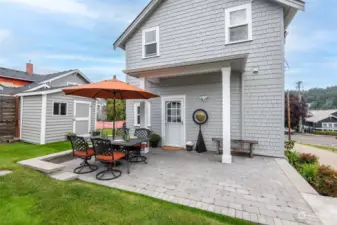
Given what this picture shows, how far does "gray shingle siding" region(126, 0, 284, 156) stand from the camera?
5.90 m

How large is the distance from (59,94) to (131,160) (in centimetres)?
644

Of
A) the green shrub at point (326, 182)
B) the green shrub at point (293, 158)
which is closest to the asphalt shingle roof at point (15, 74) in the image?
the green shrub at point (293, 158)

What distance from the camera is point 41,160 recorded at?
496 centimetres

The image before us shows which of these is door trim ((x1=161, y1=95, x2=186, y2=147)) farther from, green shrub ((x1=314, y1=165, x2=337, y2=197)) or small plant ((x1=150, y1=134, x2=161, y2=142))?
green shrub ((x1=314, y1=165, x2=337, y2=197))

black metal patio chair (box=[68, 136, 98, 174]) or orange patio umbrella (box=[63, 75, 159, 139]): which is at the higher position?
orange patio umbrella (box=[63, 75, 159, 139])

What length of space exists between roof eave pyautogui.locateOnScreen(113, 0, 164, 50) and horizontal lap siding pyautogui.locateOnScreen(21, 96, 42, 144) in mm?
4866

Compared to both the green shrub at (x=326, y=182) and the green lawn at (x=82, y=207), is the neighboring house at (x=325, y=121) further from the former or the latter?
the green lawn at (x=82, y=207)

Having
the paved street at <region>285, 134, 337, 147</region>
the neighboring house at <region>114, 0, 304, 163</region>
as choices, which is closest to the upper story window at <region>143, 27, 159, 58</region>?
the neighboring house at <region>114, 0, 304, 163</region>

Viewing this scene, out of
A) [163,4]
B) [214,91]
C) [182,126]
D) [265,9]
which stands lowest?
[182,126]

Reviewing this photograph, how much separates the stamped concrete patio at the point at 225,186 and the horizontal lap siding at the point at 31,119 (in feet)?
15.5

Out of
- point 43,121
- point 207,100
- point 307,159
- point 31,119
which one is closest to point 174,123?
point 207,100

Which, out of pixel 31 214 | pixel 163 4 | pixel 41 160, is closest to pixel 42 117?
pixel 41 160

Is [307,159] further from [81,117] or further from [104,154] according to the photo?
[81,117]

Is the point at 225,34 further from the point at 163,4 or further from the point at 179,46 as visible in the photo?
the point at 163,4
